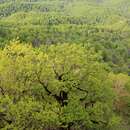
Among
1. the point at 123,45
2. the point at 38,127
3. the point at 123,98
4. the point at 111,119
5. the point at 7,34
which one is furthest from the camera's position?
the point at 123,45

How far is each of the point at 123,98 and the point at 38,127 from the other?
31.8 meters

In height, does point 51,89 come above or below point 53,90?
above

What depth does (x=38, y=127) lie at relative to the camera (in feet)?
147

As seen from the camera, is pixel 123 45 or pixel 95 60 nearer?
pixel 95 60

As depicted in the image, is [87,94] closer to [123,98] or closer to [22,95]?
[22,95]

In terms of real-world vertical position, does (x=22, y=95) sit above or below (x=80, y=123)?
above

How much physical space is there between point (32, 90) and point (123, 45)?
154 meters

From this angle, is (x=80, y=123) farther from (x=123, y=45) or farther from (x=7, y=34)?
(x=123, y=45)

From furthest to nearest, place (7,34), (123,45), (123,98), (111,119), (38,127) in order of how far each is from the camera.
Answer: (123,45) < (7,34) < (123,98) < (111,119) < (38,127)

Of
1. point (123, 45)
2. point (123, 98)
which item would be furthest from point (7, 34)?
point (123, 98)

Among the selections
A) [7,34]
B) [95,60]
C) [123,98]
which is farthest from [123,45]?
[95,60]

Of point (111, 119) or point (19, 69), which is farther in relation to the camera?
point (111, 119)

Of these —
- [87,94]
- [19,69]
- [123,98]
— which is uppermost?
[19,69]

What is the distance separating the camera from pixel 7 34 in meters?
166
